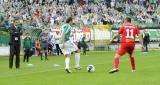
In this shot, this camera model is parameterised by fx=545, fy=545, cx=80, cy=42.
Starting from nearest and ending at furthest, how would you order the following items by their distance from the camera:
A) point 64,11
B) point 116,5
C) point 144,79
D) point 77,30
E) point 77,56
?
point 144,79 → point 77,56 → point 77,30 → point 64,11 → point 116,5

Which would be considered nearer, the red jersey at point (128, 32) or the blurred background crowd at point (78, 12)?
the red jersey at point (128, 32)

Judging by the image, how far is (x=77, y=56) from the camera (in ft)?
76.7

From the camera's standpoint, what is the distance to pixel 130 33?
21.6 m

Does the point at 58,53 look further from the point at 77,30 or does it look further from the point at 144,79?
the point at 144,79

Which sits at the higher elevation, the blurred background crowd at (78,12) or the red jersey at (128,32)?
the blurred background crowd at (78,12)

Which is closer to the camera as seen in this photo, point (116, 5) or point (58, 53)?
point (58, 53)

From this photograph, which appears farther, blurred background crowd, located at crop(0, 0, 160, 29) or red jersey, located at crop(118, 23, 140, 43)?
blurred background crowd, located at crop(0, 0, 160, 29)

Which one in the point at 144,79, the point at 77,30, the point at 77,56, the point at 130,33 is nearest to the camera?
the point at 144,79

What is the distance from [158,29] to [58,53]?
53.5ft

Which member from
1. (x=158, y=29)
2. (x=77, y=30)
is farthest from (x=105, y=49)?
(x=158, y=29)

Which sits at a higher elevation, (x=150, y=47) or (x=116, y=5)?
(x=116, y=5)

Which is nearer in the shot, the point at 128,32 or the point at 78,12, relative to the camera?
the point at 128,32

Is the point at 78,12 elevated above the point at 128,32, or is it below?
above

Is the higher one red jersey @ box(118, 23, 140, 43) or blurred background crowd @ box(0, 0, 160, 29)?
blurred background crowd @ box(0, 0, 160, 29)
